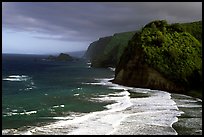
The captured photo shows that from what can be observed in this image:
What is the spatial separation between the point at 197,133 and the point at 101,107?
13013 mm

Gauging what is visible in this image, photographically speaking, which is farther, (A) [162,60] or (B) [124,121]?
(A) [162,60]

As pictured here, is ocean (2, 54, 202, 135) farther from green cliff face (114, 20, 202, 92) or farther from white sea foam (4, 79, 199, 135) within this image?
green cliff face (114, 20, 202, 92)

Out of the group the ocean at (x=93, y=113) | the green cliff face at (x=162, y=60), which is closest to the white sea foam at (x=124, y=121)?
the ocean at (x=93, y=113)

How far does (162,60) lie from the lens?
58.8 meters

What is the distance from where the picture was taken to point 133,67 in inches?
2398

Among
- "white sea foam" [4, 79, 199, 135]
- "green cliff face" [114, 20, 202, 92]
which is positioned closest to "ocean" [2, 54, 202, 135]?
"white sea foam" [4, 79, 199, 135]

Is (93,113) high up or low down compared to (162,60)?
down

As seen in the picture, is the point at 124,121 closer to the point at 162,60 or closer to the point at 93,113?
the point at 93,113

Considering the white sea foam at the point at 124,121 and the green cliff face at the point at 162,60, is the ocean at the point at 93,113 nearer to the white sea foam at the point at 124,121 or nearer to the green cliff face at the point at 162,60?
the white sea foam at the point at 124,121

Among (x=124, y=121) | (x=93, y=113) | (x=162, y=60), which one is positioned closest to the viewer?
(x=124, y=121)

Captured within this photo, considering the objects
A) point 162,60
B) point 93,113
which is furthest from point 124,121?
point 162,60

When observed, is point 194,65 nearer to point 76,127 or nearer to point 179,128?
point 179,128

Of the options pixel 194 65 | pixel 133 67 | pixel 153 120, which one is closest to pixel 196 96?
pixel 194 65

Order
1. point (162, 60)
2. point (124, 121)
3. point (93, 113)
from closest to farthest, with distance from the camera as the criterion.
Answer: point (124, 121) < point (93, 113) < point (162, 60)
